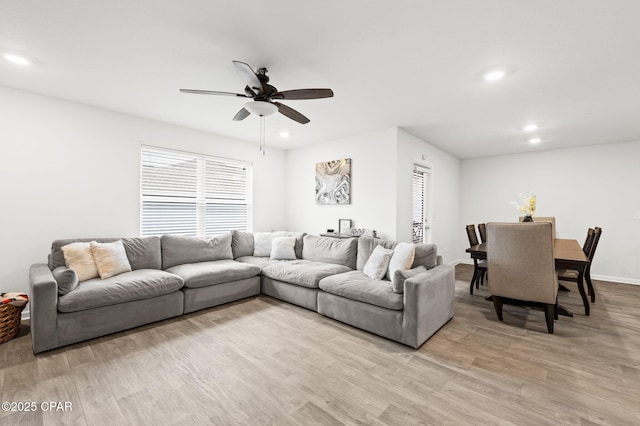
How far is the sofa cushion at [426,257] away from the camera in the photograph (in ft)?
10.8

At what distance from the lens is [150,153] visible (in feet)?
13.9

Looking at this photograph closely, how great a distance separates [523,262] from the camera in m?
2.97

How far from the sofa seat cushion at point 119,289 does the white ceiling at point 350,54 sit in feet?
7.00

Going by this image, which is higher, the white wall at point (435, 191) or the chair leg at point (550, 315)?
the white wall at point (435, 191)

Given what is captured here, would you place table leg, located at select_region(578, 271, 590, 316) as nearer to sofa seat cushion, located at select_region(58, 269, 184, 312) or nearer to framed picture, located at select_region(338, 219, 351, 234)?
framed picture, located at select_region(338, 219, 351, 234)

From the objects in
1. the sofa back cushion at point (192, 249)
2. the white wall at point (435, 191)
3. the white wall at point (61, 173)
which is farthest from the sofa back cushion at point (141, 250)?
the white wall at point (435, 191)

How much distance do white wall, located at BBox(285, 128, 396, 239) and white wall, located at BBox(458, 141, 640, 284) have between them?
11.9 ft

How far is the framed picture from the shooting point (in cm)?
493

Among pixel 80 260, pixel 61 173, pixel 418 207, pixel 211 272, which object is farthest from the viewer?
pixel 418 207

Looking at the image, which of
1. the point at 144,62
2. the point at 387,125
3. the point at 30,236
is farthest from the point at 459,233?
the point at 30,236

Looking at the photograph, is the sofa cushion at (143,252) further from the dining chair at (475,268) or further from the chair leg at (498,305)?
the dining chair at (475,268)

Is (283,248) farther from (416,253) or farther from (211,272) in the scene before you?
(416,253)

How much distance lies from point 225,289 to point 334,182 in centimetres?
265

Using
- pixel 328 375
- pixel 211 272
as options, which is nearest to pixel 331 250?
pixel 211 272
